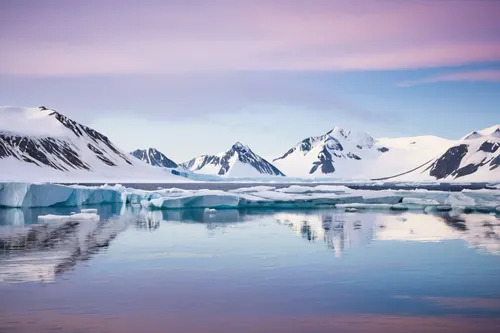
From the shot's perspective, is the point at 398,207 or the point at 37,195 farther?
the point at 37,195

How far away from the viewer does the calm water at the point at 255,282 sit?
14172 mm

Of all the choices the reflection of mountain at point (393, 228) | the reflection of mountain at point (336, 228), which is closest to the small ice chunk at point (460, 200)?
the reflection of mountain at point (393, 228)

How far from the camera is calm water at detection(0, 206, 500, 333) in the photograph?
46.5 feet

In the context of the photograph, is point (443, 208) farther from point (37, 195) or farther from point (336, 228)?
point (37, 195)

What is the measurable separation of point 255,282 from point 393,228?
60.6 ft

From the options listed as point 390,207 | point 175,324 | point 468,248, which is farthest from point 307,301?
point 390,207

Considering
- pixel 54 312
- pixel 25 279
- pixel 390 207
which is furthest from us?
pixel 390 207

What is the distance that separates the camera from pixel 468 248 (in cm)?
2636

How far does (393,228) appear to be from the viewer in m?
35.6

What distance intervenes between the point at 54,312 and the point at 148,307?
2.17m

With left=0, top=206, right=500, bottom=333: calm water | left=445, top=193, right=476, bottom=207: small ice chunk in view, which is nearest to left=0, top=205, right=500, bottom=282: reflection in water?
left=0, top=206, right=500, bottom=333: calm water

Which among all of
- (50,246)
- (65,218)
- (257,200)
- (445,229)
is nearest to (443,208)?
(257,200)

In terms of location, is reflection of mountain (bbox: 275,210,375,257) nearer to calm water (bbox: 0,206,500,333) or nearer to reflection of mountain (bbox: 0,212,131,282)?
A: calm water (bbox: 0,206,500,333)

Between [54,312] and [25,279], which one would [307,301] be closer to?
[54,312]
